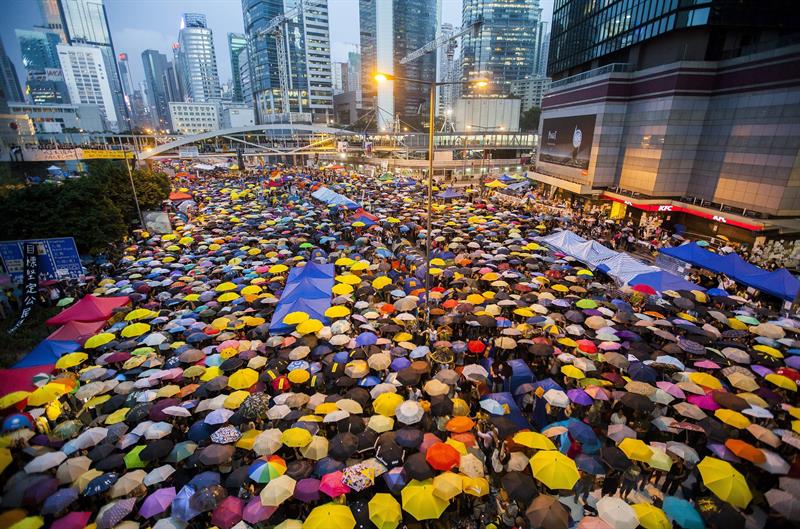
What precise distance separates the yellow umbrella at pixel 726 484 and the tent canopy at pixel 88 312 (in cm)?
1831

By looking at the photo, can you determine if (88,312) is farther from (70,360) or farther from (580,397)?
(580,397)

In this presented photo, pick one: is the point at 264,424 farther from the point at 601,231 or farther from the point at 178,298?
the point at 601,231

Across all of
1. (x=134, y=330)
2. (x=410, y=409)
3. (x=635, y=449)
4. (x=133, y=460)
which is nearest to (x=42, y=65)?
(x=134, y=330)

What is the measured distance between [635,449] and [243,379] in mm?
9442

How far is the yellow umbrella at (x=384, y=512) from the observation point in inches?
254

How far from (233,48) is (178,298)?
22401cm

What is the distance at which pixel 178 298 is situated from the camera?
15.7 meters

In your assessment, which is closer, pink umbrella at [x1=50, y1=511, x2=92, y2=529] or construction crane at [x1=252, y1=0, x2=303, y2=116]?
pink umbrella at [x1=50, y1=511, x2=92, y2=529]

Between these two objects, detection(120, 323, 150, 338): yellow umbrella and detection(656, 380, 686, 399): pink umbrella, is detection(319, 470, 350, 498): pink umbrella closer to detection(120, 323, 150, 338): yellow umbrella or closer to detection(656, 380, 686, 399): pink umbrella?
detection(656, 380, 686, 399): pink umbrella

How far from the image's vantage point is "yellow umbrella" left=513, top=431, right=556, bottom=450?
777 centimetres

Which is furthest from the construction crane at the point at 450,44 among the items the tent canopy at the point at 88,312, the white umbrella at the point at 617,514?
the white umbrella at the point at 617,514

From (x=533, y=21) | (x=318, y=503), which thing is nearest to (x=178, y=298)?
(x=318, y=503)

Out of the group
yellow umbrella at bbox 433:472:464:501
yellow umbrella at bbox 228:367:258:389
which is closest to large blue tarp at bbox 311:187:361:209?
yellow umbrella at bbox 228:367:258:389

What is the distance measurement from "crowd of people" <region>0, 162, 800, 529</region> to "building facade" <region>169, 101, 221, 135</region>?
152833mm
